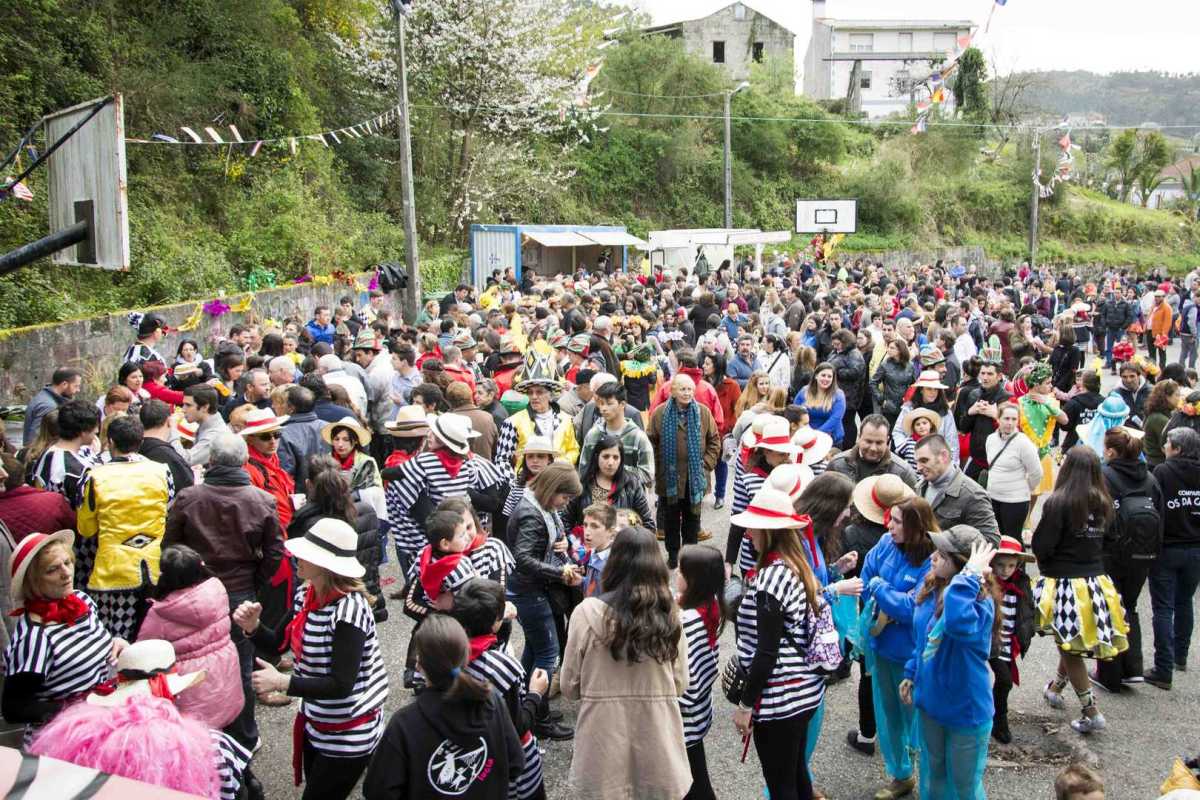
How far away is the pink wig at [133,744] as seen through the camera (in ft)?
8.89

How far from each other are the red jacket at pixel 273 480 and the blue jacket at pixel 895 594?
3478 mm

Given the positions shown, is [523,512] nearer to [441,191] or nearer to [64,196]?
[64,196]

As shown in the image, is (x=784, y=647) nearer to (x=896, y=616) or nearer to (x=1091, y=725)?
(x=896, y=616)

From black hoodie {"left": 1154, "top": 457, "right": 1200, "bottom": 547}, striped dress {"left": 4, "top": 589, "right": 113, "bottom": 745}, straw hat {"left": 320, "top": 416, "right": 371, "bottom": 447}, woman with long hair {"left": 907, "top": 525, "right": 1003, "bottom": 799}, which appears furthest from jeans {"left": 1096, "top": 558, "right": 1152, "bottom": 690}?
striped dress {"left": 4, "top": 589, "right": 113, "bottom": 745}

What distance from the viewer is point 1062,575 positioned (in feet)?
18.9

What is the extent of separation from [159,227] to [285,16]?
29.1 ft

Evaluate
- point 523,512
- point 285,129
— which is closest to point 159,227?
point 285,129

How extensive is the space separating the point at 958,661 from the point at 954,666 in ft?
0.09

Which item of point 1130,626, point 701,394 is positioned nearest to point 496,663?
point 1130,626

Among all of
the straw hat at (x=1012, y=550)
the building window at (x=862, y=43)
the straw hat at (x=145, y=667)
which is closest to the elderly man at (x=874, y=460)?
the straw hat at (x=1012, y=550)

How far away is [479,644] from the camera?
3834 millimetres

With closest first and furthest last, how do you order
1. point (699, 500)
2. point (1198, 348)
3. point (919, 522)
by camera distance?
1. point (919, 522)
2. point (699, 500)
3. point (1198, 348)

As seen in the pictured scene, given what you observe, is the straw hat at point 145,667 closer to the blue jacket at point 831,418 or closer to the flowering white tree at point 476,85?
the blue jacket at point 831,418

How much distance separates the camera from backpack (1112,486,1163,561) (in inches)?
238
